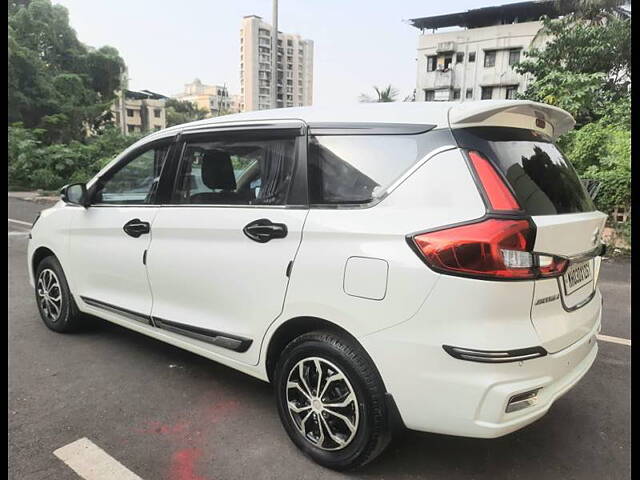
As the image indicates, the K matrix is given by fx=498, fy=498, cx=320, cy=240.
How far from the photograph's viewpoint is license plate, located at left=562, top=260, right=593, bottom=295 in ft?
7.18

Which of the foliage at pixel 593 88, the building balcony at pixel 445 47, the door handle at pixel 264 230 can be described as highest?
the building balcony at pixel 445 47

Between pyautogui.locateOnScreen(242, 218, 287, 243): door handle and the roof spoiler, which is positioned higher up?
the roof spoiler

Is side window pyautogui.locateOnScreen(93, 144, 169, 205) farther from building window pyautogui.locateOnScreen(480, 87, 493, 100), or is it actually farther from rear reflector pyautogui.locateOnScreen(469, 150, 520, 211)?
building window pyautogui.locateOnScreen(480, 87, 493, 100)

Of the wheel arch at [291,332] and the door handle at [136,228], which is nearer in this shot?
the wheel arch at [291,332]

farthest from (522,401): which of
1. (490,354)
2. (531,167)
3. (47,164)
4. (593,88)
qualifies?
(47,164)

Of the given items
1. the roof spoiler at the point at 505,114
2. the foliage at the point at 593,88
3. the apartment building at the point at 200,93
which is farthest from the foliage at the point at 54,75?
the apartment building at the point at 200,93

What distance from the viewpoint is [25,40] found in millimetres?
35125

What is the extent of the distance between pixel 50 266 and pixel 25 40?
128ft

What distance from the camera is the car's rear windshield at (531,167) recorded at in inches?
83.2

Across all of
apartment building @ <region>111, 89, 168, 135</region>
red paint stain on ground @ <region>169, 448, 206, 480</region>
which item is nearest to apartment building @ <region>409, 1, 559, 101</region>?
red paint stain on ground @ <region>169, 448, 206, 480</region>

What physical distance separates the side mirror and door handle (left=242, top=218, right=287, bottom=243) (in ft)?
5.73

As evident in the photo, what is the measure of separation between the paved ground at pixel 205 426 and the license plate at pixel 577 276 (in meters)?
0.92

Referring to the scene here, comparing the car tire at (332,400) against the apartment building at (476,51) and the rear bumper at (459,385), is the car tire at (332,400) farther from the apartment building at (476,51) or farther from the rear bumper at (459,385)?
the apartment building at (476,51)

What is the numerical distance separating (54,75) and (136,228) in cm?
3919
